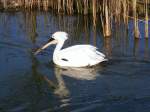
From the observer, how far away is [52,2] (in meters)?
16.2

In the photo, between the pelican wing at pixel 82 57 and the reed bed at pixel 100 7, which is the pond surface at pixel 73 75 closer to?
the pelican wing at pixel 82 57

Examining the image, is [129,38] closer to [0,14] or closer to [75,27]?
[75,27]

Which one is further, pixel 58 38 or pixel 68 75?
pixel 58 38

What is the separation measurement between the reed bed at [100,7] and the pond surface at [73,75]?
12.4 inches

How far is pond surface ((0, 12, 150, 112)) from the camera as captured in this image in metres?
→ 8.23

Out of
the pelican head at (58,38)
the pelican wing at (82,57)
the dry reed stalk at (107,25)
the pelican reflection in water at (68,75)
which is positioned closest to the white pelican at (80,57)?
the pelican wing at (82,57)

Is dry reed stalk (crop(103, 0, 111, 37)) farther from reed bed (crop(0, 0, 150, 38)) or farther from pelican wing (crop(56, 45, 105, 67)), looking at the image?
pelican wing (crop(56, 45, 105, 67))

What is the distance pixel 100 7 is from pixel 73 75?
16.4 feet

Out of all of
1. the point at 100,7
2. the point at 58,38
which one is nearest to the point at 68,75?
the point at 58,38

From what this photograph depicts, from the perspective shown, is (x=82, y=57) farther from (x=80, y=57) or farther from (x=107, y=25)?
(x=107, y=25)

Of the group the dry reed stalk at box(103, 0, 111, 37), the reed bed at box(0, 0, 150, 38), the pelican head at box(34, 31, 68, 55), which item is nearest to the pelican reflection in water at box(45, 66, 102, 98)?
the pelican head at box(34, 31, 68, 55)

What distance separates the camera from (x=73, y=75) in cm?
1001

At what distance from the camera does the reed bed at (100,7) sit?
12.9 meters

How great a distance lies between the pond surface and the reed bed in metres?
0.32
